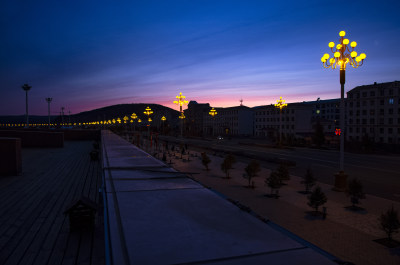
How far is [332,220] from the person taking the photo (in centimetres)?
1100

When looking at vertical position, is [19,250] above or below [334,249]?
above

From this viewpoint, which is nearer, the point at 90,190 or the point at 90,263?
the point at 90,263

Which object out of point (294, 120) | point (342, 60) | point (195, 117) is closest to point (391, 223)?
point (342, 60)

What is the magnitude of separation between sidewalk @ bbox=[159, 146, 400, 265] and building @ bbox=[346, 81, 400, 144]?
5048cm

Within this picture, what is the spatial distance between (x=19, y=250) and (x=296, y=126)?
258 ft

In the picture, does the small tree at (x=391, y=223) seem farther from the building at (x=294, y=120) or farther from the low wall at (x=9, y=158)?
the building at (x=294, y=120)

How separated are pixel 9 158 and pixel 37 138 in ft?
56.4

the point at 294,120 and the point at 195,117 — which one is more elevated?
the point at 195,117

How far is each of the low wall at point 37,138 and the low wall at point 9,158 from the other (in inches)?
637

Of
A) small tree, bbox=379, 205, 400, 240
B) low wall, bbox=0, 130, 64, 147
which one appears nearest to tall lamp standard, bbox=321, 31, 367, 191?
small tree, bbox=379, 205, 400, 240

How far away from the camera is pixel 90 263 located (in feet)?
17.1

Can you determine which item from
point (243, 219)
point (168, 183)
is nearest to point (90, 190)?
Answer: point (168, 183)

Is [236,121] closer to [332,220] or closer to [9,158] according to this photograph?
[9,158]

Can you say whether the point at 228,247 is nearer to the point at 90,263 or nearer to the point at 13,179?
the point at 90,263
